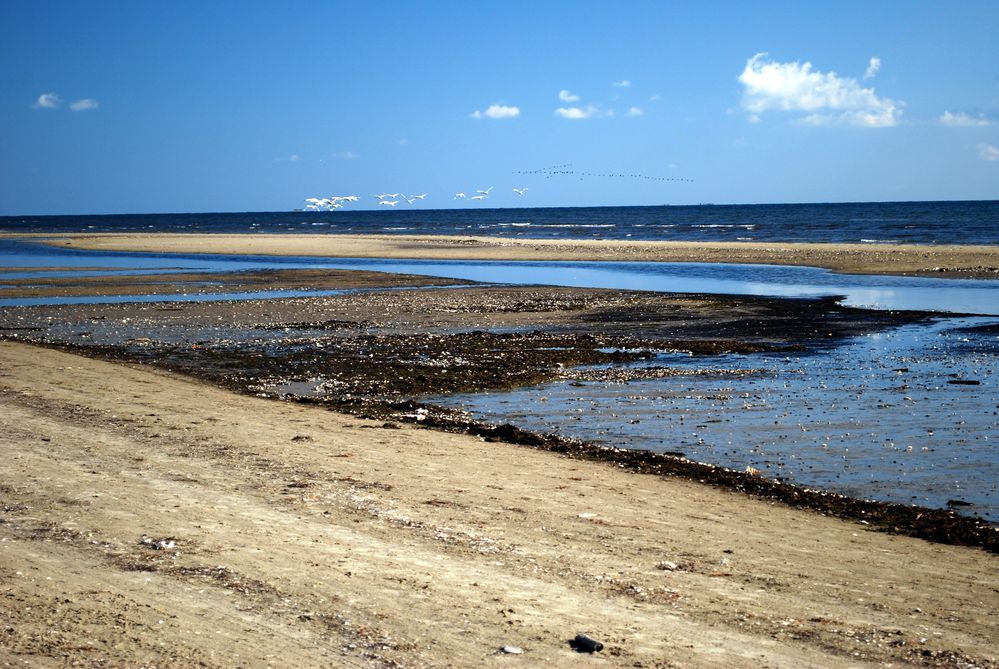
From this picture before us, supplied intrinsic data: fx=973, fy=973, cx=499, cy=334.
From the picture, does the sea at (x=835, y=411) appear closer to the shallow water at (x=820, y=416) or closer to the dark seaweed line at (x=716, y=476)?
the shallow water at (x=820, y=416)

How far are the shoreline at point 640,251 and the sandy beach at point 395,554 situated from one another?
3429 cm

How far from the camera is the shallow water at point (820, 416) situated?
36.3ft

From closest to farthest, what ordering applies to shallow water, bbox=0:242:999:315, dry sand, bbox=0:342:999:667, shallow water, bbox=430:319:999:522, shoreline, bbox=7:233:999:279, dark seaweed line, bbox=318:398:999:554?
dry sand, bbox=0:342:999:667 < dark seaweed line, bbox=318:398:999:554 < shallow water, bbox=430:319:999:522 < shallow water, bbox=0:242:999:315 < shoreline, bbox=7:233:999:279

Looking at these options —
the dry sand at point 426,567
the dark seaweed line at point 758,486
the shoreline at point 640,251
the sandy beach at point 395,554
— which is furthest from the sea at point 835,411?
the shoreline at point 640,251

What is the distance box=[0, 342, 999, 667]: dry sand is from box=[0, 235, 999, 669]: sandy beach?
23mm

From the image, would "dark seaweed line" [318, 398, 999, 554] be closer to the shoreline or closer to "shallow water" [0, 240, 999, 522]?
"shallow water" [0, 240, 999, 522]

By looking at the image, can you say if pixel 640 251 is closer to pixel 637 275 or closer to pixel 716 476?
pixel 637 275

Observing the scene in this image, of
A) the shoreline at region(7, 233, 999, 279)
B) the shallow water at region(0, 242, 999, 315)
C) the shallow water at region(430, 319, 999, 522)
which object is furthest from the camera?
the shoreline at region(7, 233, 999, 279)

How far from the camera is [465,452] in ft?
38.0

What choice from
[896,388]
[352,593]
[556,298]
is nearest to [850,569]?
[352,593]

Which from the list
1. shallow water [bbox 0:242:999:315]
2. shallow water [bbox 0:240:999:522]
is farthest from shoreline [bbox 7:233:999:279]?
shallow water [bbox 0:240:999:522]

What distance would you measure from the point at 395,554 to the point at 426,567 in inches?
15.2

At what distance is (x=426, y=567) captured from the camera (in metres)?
7.17

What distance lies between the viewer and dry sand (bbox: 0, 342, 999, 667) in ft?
19.1
